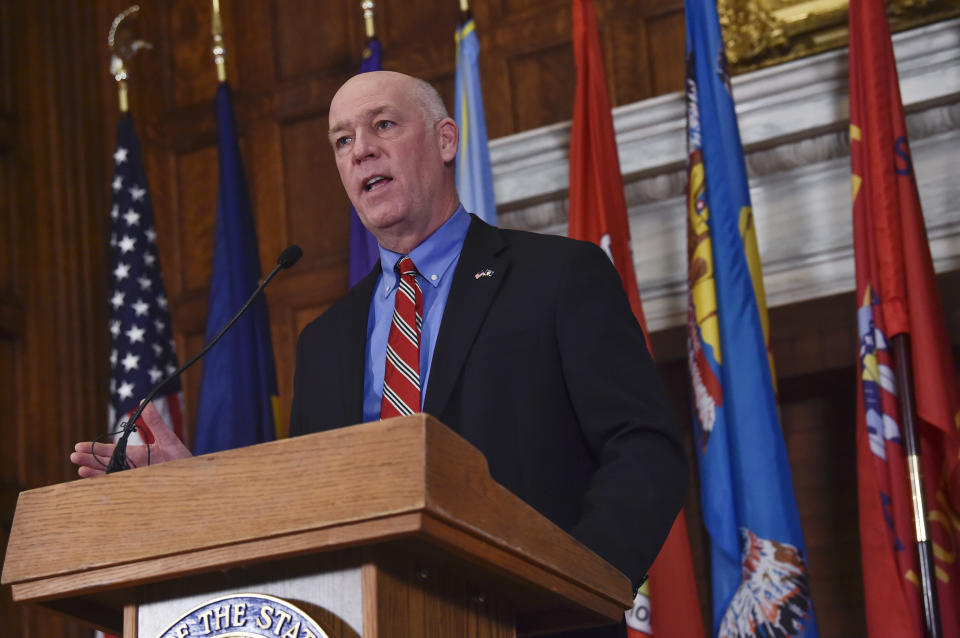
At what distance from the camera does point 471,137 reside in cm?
390

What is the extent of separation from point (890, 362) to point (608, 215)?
93cm

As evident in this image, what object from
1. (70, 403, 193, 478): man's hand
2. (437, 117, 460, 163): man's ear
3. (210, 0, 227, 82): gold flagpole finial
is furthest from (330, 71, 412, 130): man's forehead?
(210, 0, 227, 82): gold flagpole finial

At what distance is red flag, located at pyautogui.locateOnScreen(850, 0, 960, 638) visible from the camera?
9.63 ft

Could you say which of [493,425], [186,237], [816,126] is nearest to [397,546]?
[493,425]

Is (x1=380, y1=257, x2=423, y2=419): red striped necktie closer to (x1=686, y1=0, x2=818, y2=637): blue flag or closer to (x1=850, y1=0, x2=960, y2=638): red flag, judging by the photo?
(x1=686, y1=0, x2=818, y2=637): blue flag

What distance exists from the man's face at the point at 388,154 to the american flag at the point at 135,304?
2.14 m

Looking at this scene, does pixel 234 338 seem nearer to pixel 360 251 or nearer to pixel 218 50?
pixel 360 251

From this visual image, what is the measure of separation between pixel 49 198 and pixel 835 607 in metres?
3.38

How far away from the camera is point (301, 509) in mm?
1027

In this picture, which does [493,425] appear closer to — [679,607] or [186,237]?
[679,607]

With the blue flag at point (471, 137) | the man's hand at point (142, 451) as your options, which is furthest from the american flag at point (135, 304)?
the man's hand at point (142, 451)

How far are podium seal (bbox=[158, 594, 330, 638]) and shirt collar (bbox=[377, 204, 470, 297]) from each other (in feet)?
3.09

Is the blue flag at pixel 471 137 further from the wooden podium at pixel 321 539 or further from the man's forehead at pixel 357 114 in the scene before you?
the wooden podium at pixel 321 539

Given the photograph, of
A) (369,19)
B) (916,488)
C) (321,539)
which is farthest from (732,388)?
(321,539)
